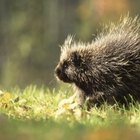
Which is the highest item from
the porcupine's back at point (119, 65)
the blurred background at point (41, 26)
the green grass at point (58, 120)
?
the blurred background at point (41, 26)

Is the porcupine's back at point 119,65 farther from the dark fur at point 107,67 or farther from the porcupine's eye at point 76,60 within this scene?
the porcupine's eye at point 76,60

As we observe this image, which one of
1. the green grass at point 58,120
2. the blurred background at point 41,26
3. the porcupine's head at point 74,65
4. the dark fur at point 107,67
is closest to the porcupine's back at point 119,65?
the dark fur at point 107,67

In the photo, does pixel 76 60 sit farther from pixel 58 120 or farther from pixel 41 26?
pixel 41 26

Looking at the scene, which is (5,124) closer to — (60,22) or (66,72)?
(66,72)

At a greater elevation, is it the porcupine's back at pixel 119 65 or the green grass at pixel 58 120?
the porcupine's back at pixel 119 65

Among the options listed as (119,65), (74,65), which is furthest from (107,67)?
(74,65)
